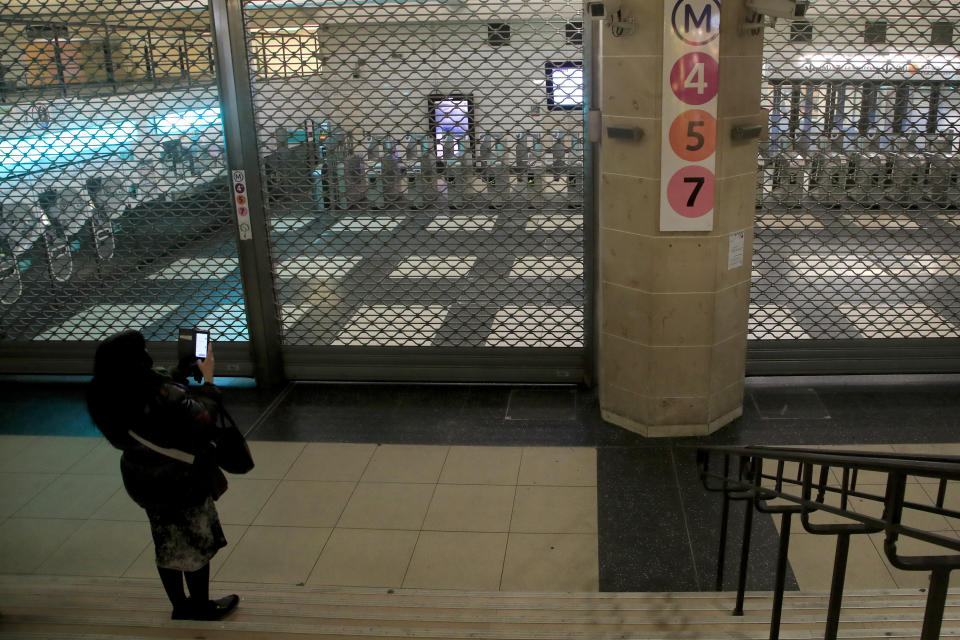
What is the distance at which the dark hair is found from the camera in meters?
2.96

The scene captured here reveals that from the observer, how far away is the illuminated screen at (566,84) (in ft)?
18.3

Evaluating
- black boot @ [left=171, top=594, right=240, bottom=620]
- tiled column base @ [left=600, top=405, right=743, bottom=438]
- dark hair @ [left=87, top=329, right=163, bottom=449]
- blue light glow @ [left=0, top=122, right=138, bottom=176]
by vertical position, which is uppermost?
blue light glow @ [left=0, top=122, right=138, bottom=176]

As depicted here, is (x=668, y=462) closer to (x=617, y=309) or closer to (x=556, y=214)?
(x=617, y=309)

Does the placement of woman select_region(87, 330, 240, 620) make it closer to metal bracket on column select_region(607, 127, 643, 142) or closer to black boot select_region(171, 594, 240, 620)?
black boot select_region(171, 594, 240, 620)

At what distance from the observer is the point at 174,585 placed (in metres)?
3.40

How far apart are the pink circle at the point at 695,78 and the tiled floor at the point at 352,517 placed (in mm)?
2170

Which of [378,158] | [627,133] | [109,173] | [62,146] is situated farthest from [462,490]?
[62,146]

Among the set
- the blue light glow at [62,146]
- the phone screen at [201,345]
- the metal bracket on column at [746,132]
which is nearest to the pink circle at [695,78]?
the metal bracket on column at [746,132]

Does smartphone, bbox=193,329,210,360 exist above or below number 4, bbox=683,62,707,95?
below

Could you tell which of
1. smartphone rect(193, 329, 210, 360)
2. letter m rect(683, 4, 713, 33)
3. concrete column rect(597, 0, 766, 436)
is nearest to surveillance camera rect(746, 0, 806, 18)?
concrete column rect(597, 0, 766, 436)

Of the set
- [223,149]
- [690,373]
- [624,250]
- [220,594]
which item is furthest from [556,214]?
[220,594]

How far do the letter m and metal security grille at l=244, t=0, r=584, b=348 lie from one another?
108 centimetres

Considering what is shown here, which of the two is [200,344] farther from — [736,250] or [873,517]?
[736,250]

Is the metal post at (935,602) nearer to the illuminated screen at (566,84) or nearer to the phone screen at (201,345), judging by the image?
the phone screen at (201,345)
